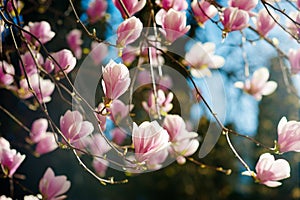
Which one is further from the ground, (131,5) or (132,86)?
(131,5)

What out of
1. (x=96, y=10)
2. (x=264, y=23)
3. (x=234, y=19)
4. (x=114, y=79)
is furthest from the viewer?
(x=96, y=10)

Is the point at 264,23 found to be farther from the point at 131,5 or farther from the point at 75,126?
the point at 75,126

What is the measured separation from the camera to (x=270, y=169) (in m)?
0.55

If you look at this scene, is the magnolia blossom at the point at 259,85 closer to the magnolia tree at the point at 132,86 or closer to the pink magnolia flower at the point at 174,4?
the magnolia tree at the point at 132,86

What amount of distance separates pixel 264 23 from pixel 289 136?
23cm

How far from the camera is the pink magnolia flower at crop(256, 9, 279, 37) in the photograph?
2.29 ft

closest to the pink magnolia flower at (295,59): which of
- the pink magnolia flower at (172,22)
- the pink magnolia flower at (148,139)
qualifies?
the pink magnolia flower at (172,22)

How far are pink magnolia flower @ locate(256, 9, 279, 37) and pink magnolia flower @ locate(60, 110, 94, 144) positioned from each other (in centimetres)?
31

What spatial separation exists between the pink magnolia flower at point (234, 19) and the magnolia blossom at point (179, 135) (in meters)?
0.13

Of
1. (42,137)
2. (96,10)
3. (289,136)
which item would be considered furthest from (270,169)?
(96,10)

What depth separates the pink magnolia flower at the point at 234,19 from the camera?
0.59m

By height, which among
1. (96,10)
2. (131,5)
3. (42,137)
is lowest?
→ (42,137)

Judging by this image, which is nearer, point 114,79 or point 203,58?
point 114,79

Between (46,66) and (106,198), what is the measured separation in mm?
1768
